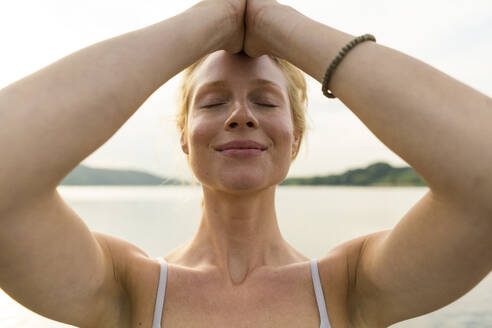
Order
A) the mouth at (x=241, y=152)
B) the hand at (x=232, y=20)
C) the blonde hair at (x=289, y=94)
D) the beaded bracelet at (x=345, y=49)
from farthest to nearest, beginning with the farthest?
the blonde hair at (x=289, y=94), the mouth at (x=241, y=152), the hand at (x=232, y=20), the beaded bracelet at (x=345, y=49)

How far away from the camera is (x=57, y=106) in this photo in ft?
3.44

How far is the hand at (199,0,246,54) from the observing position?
4.98 ft

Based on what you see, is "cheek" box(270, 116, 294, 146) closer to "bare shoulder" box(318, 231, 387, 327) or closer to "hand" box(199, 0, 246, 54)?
"hand" box(199, 0, 246, 54)

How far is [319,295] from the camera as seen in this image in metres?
1.64

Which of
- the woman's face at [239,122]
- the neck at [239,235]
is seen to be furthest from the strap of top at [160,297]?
the woman's face at [239,122]

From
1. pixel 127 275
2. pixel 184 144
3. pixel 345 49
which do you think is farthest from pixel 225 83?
pixel 127 275

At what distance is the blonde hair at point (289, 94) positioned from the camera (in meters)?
2.03

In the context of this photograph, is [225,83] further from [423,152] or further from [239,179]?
[423,152]

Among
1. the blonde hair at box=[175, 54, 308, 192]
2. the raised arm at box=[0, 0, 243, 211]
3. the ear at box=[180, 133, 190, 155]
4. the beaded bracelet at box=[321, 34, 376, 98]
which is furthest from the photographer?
the ear at box=[180, 133, 190, 155]

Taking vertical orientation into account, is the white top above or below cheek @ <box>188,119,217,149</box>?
below

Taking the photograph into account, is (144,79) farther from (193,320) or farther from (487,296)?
(487,296)

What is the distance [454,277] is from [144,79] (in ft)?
3.68

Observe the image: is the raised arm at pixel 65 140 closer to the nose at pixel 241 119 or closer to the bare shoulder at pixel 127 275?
the bare shoulder at pixel 127 275

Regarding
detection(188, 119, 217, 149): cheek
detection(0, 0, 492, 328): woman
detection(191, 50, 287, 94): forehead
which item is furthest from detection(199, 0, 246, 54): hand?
detection(188, 119, 217, 149): cheek
